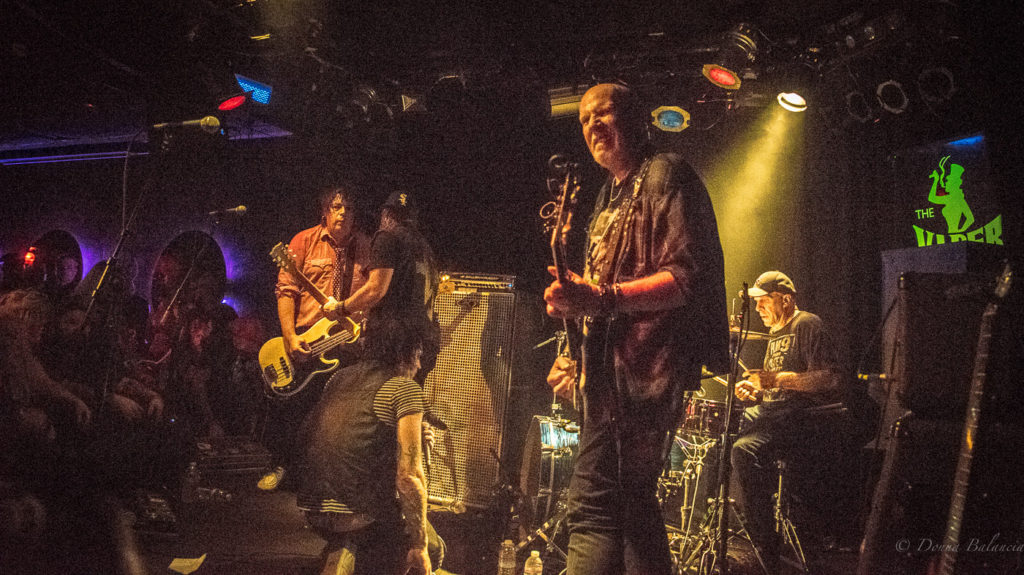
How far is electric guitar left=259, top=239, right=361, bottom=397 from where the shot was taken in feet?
19.1

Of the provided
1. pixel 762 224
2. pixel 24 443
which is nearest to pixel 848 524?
pixel 762 224

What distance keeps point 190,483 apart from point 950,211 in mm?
7986

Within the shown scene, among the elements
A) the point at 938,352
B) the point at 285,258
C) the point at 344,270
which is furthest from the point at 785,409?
the point at 285,258

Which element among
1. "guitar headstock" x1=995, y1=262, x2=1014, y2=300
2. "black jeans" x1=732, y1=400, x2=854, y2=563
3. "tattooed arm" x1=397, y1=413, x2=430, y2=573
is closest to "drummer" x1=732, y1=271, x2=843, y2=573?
"black jeans" x1=732, y1=400, x2=854, y2=563

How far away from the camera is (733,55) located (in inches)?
221

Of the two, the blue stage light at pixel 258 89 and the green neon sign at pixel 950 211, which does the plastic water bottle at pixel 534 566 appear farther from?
the blue stage light at pixel 258 89

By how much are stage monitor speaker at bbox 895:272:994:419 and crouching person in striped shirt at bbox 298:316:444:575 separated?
8.78 ft

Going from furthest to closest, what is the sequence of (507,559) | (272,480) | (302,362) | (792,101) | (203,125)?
1. (272,480)
2. (792,101)
3. (302,362)
4. (507,559)
5. (203,125)

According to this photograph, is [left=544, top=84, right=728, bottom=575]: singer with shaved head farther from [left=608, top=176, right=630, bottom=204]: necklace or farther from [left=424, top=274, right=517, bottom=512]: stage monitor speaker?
[left=424, top=274, right=517, bottom=512]: stage monitor speaker

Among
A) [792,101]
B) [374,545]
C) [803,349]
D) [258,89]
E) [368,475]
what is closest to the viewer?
[368,475]

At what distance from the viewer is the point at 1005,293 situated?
8.10 ft

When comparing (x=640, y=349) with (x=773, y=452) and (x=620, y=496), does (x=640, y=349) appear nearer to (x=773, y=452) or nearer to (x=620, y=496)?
(x=620, y=496)

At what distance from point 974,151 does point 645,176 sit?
5573mm

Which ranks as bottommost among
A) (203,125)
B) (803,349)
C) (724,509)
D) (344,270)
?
(724,509)
